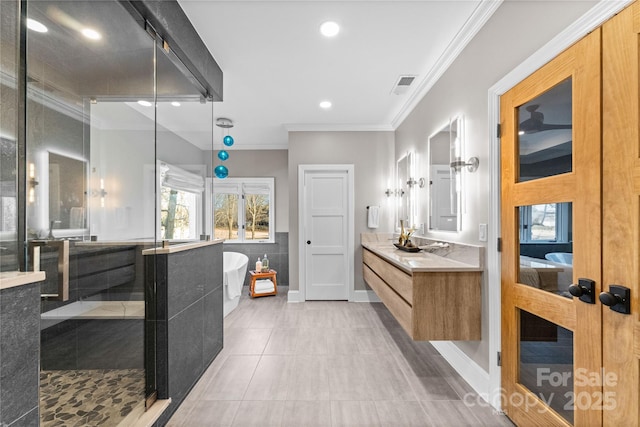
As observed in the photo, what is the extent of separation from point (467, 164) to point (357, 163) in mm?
2435

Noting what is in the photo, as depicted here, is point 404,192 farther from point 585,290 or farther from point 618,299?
point 618,299

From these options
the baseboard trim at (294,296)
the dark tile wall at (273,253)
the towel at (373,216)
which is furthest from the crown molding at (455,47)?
the dark tile wall at (273,253)

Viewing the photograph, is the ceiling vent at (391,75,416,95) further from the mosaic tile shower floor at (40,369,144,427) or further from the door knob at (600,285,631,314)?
the mosaic tile shower floor at (40,369,144,427)

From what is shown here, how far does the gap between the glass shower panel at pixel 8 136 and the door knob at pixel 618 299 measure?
2106 mm

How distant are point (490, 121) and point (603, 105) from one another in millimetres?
809

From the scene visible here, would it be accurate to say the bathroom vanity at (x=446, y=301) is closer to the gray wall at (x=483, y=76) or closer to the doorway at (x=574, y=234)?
the gray wall at (x=483, y=76)

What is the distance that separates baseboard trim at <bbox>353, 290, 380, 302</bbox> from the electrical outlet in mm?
2621

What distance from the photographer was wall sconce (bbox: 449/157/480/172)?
7.13 ft

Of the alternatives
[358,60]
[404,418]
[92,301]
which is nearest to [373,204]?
[358,60]

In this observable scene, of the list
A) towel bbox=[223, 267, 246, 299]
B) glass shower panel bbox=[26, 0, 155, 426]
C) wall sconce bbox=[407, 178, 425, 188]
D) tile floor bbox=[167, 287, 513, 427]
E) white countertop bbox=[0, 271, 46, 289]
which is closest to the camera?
white countertop bbox=[0, 271, 46, 289]

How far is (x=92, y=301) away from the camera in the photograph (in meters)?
1.47

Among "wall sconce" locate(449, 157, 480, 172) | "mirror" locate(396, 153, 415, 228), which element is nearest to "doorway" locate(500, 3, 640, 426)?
"wall sconce" locate(449, 157, 480, 172)

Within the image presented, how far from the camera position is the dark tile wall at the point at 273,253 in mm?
5637

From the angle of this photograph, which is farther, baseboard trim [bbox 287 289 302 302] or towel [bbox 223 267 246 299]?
baseboard trim [bbox 287 289 302 302]
